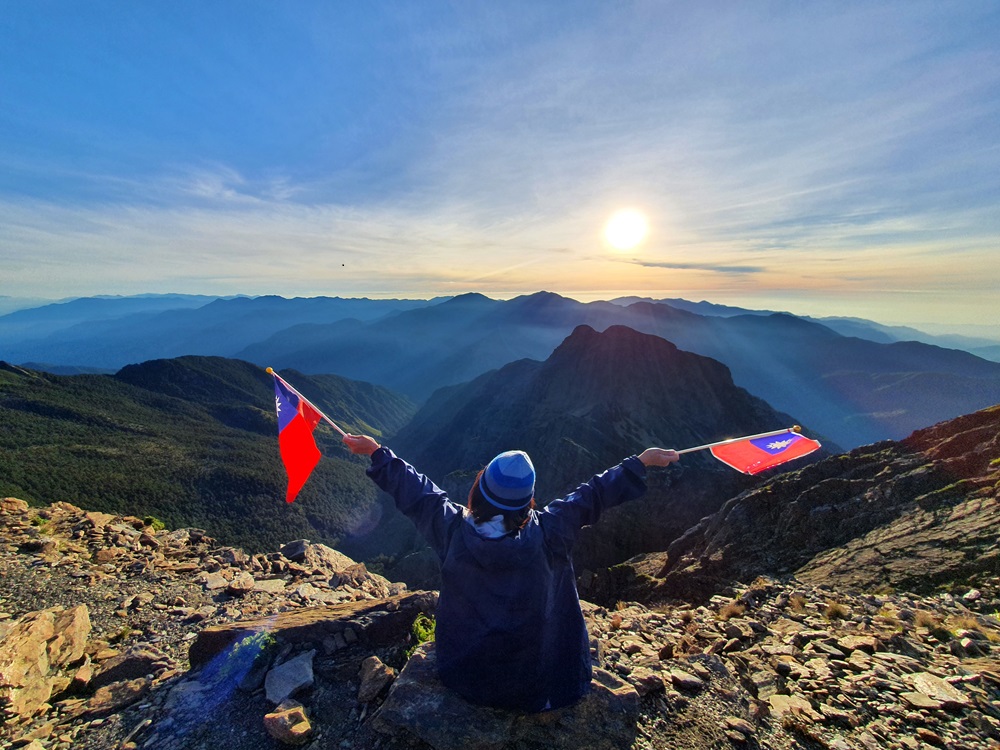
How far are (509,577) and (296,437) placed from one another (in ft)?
17.5

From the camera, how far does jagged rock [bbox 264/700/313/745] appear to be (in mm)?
4691

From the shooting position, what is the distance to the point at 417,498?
452 centimetres

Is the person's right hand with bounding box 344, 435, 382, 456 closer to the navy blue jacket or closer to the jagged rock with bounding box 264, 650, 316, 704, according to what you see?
the navy blue jacket

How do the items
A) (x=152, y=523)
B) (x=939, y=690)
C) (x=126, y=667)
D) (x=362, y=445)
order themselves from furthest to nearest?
(x=152, y=523) < (x=126, y=667) < (x=939, y=690) < (x=362, y=445)

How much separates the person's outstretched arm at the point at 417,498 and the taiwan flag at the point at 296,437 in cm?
317

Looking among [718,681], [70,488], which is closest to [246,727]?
[718,681]

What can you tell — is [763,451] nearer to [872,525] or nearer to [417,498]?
[417,498]

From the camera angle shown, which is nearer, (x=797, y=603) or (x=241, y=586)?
(x=797, y=603)

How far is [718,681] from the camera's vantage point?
5.89 m

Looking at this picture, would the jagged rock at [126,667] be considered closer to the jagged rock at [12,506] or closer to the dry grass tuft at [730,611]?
the jagged rock at [12,506]

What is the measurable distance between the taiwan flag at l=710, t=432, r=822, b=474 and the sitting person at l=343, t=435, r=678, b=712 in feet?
10.5

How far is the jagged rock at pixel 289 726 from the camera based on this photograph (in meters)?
4.69

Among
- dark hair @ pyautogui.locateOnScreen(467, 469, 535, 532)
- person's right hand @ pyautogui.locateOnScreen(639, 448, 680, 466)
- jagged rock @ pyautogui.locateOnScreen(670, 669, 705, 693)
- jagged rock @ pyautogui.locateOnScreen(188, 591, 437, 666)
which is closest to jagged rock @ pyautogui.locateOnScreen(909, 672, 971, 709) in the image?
jagged rock @ pyautogui.locateOnScreen(670, 669, 705, 693)

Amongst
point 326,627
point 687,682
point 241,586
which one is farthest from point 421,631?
point 241,586
